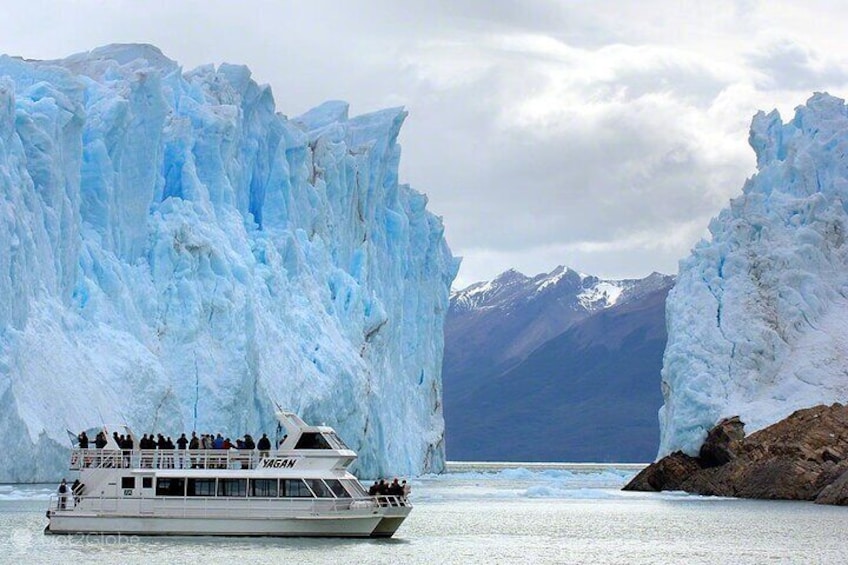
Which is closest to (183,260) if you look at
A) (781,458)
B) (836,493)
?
(781,458)

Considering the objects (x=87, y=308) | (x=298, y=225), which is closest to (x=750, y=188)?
(x=298, y=225)

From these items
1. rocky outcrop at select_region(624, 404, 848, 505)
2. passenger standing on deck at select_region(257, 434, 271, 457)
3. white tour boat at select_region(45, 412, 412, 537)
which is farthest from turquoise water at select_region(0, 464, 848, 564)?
rocky outcrop at select_region(624, 404, 848, 505)

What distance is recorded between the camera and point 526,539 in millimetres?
36156

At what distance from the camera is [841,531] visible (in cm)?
3781

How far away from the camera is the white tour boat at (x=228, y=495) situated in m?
32.2

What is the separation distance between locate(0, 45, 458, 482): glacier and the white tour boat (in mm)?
12551

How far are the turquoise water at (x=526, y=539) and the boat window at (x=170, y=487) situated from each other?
100 centimetres

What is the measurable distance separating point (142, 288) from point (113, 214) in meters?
2.82

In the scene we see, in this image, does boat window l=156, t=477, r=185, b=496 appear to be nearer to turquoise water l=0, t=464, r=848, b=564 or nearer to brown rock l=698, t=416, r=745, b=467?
turquoise water l=0, t=464, r=848, b=564

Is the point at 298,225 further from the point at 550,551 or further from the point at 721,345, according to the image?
the point at 550,551

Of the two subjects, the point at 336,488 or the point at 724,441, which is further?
the point at 724,441

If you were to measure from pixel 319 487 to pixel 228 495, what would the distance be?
6.15ft

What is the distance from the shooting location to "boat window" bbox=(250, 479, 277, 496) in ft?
106

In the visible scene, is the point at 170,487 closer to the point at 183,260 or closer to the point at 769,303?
the point at 183,260
